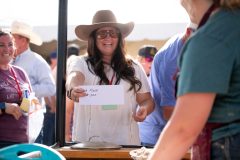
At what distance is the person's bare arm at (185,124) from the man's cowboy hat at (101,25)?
1565 mm

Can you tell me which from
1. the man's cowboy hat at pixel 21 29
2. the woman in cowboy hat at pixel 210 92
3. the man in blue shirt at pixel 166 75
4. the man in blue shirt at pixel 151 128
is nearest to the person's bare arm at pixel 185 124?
the woman in cowboy hat at pixel 210 92

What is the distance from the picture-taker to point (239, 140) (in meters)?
1.23

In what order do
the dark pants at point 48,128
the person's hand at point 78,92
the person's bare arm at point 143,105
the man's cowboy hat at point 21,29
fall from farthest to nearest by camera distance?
the dark pants at point 48,128
the man's cowboy hat at point 21,29
the person's bare arm at point 143,105
the person's hand at point 78,92

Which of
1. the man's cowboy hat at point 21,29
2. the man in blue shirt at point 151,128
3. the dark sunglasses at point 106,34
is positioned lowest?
the man in blue shirt at point 151,128

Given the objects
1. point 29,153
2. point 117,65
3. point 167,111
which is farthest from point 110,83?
point 29,153

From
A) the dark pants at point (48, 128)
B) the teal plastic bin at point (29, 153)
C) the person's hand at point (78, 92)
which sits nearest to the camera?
the teal plastic bin at point (29, 153)

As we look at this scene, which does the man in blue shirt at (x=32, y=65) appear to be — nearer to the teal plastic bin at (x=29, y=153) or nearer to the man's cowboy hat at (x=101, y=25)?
the man's cowboy hat at (x=101, y=25)

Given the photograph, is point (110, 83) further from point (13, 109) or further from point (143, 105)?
point (13, 109)

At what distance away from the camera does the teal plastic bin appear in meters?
1.50

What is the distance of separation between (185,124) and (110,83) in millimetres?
1376

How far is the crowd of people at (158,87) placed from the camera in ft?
3.85

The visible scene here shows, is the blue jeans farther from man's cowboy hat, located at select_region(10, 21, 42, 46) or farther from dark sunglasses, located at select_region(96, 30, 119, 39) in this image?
man's cowboy hat, located at select_region(10, 21, 42, 46)

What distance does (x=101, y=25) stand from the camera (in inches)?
106

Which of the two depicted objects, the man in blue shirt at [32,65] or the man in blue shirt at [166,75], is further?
the man in blue shirt at [32,65]
